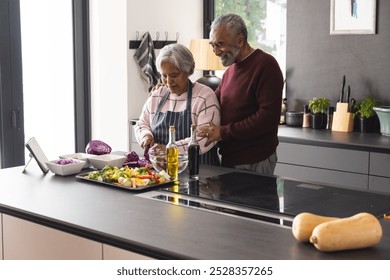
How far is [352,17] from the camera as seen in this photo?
4.60 m

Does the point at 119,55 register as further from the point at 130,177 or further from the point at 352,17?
the point at 130,177

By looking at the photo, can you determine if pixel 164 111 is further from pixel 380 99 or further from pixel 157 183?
pixel 380 99

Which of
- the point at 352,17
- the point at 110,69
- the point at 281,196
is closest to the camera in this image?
the point at 281,196

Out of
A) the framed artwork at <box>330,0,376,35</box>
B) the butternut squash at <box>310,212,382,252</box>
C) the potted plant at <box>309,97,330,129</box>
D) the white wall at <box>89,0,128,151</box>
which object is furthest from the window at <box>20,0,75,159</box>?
the butternut squash at <box>310,212,382,252</box>

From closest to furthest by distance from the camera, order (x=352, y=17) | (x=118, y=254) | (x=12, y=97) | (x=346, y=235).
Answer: (x=346, y=235) → (x=118, y=254) → (x=352, y=17) → (x=12, y=97)

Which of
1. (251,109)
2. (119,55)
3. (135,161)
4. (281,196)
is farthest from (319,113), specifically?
(281,196)

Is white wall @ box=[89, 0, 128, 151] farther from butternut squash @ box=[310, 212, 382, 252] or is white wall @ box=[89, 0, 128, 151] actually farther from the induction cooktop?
butternut squash @ box=[310, 212, 382, 252]

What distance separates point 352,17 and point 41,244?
3.08 meters

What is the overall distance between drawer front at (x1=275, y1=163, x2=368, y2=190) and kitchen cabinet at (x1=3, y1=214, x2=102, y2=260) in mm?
1802

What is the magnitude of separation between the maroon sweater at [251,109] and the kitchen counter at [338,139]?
798mm

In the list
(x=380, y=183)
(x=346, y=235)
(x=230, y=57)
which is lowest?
(x=380, y=183)

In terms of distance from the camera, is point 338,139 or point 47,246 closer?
point 47,246

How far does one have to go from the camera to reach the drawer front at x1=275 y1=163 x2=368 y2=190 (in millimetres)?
3944
